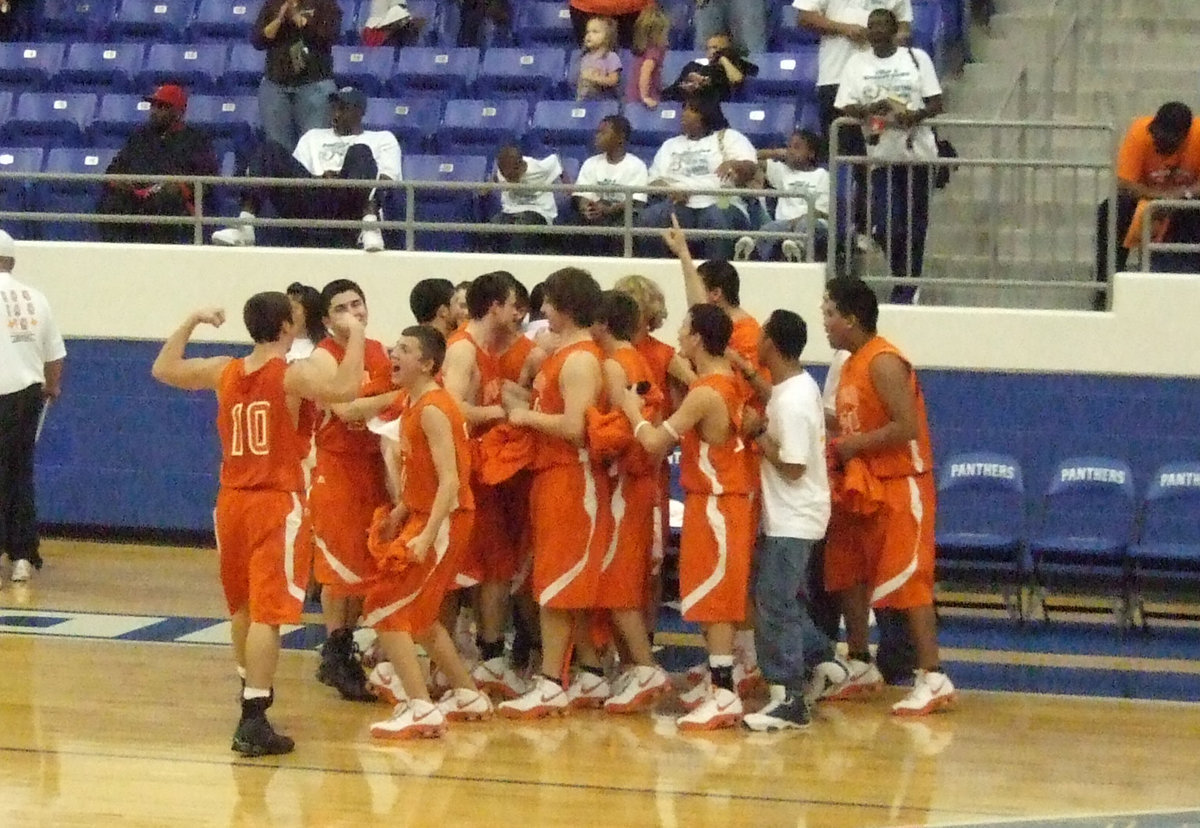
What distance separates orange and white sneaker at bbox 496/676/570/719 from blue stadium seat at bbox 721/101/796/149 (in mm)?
4984

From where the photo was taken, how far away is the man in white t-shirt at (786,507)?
7.43 metres

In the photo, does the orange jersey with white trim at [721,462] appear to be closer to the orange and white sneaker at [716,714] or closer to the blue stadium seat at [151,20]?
the orange and white sneaker at [716,714]

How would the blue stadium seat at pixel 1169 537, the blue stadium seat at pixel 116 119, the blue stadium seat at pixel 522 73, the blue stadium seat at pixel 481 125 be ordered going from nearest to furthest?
1. the blue stadium seat at pixel 1169 537
2. the blue stadium seat at pixel 481 125
3. the blue stadium seat at pixel 522 73
4. the blue stadium seat at pixel 116 119

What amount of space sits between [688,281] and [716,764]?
2.06 m

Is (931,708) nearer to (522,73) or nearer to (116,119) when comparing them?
(522,73)

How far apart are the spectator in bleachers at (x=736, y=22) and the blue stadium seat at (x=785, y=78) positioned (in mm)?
230

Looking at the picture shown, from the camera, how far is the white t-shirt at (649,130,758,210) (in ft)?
37.3

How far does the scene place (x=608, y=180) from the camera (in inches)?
453

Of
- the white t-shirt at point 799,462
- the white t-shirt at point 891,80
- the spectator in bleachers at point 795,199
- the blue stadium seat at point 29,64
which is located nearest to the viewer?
the white t-shirt at point 799,462

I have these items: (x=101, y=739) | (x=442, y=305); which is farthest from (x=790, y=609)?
(x=101, y=739)

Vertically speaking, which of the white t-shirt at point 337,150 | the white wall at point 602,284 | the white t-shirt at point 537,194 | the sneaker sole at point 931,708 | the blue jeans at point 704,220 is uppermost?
the white t-shirt at point 337,150

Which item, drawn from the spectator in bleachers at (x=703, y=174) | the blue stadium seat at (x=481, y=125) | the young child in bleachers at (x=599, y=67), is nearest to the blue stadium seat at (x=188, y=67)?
the blue stadium seat at (x=481, y=125)

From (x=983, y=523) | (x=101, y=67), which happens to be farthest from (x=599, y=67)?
(x=983, y=523)

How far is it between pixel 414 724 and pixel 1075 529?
4.68m
